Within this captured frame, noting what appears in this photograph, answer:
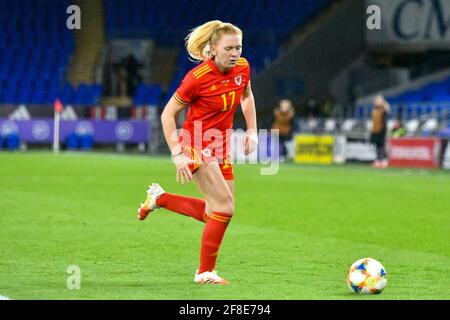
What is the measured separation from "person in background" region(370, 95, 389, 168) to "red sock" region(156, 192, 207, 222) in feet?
71.6

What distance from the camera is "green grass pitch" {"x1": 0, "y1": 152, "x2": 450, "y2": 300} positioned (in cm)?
900

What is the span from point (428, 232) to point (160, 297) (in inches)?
261

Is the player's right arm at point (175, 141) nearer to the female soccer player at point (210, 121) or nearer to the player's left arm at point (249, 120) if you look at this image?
the female soccer player at point (210, 121)

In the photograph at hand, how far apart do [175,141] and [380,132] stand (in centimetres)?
2309

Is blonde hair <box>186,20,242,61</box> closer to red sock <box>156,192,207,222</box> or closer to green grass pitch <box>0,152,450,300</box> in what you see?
red sock <box>156,192,207,222</box>

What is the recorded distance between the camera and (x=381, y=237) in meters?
13.6

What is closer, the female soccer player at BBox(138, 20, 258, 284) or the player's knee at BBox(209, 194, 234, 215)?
the female soccer player at BBox(138, 20, 258, 284)

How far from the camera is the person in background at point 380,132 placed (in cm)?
3181

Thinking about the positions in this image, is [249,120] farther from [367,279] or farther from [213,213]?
[367,279]

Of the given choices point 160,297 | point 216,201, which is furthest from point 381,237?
point 160,297

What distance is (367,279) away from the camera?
28.2 ft

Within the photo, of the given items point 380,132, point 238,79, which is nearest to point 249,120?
point 238,79

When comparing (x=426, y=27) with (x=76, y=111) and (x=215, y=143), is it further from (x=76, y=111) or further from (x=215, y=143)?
(x=215, y=143)

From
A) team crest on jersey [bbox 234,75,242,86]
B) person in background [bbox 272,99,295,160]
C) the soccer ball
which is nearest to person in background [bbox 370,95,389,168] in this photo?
person in background [bbox 272,99,295,160]
